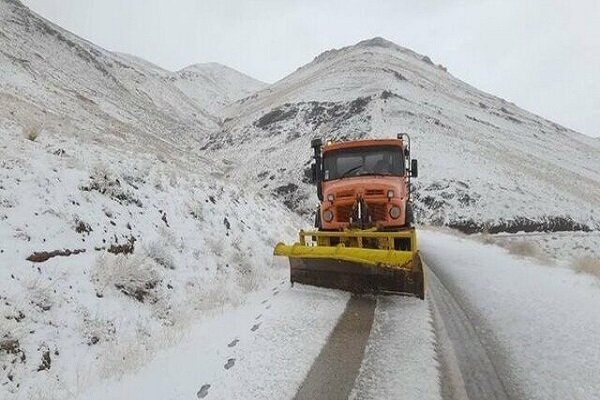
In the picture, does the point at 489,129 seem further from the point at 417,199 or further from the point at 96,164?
the point at 96,164

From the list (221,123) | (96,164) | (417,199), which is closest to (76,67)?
(221,123)

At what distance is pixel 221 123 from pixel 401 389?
66.5 metres

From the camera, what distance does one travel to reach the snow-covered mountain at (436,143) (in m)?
33.1

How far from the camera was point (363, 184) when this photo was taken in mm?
9008

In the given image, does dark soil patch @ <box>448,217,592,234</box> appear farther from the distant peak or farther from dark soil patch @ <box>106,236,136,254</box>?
the distant peak

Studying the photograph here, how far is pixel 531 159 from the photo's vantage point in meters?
46.0

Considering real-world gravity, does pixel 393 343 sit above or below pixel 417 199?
below

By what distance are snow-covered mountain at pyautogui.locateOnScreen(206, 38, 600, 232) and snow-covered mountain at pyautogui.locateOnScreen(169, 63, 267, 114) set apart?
55.6 feet

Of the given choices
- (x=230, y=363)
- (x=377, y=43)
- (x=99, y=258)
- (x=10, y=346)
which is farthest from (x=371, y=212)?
(x=377, y=43)

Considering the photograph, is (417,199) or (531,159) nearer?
(417,199)

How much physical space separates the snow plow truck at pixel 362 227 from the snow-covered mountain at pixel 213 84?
72.6m

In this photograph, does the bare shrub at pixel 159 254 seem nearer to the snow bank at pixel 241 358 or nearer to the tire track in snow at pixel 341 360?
the snow bank at pixel 241 358

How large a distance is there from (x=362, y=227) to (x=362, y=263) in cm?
160

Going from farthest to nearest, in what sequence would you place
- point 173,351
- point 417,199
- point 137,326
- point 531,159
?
point 531,159
point 417,199
point 137,326
point 173,351
